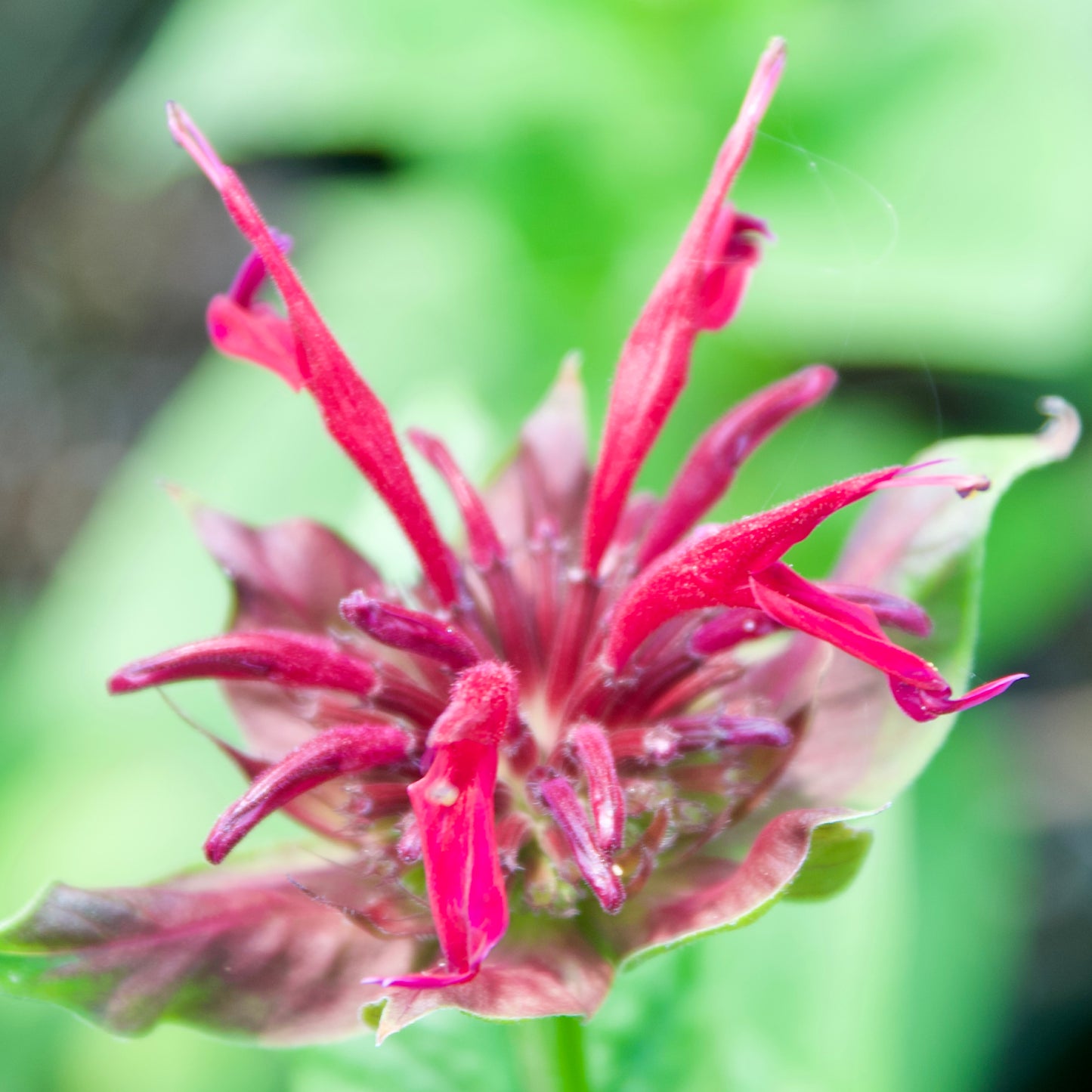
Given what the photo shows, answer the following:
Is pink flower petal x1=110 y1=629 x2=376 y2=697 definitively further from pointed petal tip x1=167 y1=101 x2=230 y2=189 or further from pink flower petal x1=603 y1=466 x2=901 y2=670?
pointed petal tip x1=167 y1=101 x2=230 y2=189

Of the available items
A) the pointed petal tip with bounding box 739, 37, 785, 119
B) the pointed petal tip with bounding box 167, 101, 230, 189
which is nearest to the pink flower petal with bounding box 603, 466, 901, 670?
the pointed petal tip with bounding box 739, 37, 785, 119

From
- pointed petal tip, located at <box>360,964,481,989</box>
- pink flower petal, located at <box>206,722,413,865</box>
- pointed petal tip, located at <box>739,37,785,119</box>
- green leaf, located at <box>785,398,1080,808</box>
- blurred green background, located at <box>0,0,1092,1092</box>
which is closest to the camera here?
pointed petal tip, located at <box>360,964,481,989</box>

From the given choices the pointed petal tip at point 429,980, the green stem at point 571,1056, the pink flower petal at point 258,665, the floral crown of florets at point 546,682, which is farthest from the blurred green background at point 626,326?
the pointed petal tip at point 429,980

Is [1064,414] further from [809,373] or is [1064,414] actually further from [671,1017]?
[671,1017]

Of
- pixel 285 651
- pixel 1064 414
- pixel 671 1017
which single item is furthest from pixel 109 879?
pixel 1064 414

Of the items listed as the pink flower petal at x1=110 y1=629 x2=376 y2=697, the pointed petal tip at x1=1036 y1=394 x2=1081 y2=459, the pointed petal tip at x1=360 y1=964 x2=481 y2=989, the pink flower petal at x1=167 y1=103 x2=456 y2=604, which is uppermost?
the pink flower petal at x1=167 y1=103 x2=456 y2=604

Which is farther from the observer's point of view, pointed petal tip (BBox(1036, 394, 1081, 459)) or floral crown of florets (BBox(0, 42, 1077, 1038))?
pointed petal tip (BBox(1036, 394, 1081, 459))

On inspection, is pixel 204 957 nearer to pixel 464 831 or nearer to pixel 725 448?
pixel 464 831
